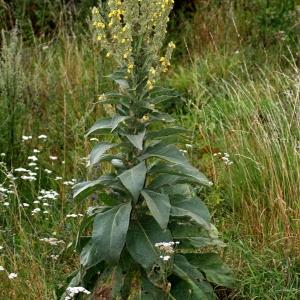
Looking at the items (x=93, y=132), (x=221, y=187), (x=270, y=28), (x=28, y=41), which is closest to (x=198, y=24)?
(x=270, y=28)

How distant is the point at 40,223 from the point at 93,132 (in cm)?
140

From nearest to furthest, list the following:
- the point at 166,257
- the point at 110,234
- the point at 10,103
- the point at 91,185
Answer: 1. the point at 166,257
2. the point at 110,234
3. the point at 91,185
4. the point at 10,103

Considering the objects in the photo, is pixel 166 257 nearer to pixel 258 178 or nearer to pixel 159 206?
pixel 159 206

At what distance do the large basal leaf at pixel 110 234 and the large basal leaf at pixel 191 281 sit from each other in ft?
1.13

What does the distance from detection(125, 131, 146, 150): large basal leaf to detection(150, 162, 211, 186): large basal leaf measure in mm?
182

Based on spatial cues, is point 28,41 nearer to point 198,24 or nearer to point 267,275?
point 198,24

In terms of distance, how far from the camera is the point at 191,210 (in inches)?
140

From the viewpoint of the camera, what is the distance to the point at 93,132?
3.69 m

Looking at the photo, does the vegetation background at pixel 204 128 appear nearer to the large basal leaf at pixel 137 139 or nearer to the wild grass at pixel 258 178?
the wild grass at pixel 258 178

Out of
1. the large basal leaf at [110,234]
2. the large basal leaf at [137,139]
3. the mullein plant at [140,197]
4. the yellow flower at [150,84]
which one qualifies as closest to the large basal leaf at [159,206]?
the mullein plant at [140,197]

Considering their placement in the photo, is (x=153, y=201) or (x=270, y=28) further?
(x=270, y=28)

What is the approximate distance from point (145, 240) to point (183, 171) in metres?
0.38

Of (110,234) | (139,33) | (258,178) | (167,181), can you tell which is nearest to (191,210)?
(167,181)

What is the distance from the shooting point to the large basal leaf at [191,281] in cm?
354
